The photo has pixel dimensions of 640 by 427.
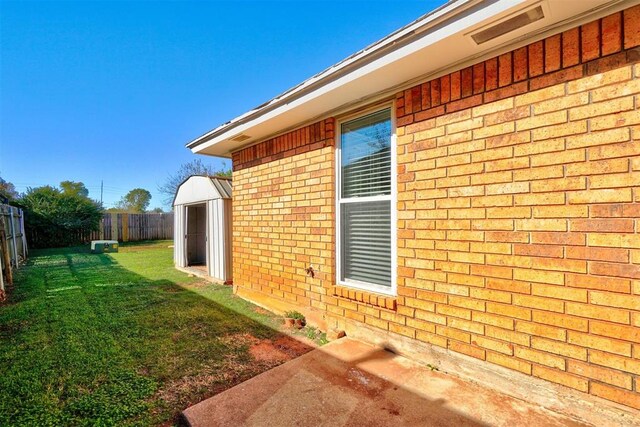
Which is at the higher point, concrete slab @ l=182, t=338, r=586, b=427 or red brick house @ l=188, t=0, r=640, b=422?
red brick house @ l=188, t=0, r=640, b=422

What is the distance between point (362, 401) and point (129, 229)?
879 inches

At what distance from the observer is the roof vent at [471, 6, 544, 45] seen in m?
2.00

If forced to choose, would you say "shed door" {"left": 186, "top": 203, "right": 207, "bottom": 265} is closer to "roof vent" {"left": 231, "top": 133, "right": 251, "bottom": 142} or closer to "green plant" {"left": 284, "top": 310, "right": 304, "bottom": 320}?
"roof vent" {"left": 231, "top": 133, "right": 251, "bottom": 142}

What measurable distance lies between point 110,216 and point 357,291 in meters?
21.4

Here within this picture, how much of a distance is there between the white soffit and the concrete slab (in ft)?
9.49

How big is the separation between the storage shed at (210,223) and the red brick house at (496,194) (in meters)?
4.38

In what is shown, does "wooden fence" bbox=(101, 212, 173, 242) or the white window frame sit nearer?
the white window frame

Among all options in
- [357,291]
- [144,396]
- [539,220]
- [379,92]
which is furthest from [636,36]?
[144,396]

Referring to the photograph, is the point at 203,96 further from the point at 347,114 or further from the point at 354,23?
the point at 347,114

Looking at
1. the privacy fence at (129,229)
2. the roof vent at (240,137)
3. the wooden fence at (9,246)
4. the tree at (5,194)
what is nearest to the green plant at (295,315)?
the roof vent at (240,137)

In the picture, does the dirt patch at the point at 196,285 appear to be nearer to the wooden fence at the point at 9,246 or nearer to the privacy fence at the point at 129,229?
the wooden fence at the point at 9,246

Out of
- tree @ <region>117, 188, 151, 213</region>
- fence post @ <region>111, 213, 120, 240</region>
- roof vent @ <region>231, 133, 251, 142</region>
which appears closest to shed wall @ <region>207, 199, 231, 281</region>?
roof vent @ <region>231, 133, 251, 142</region>

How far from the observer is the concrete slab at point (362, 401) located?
2.07 meters

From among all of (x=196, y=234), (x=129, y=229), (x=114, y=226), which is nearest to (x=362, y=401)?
(x=196, y=234)
